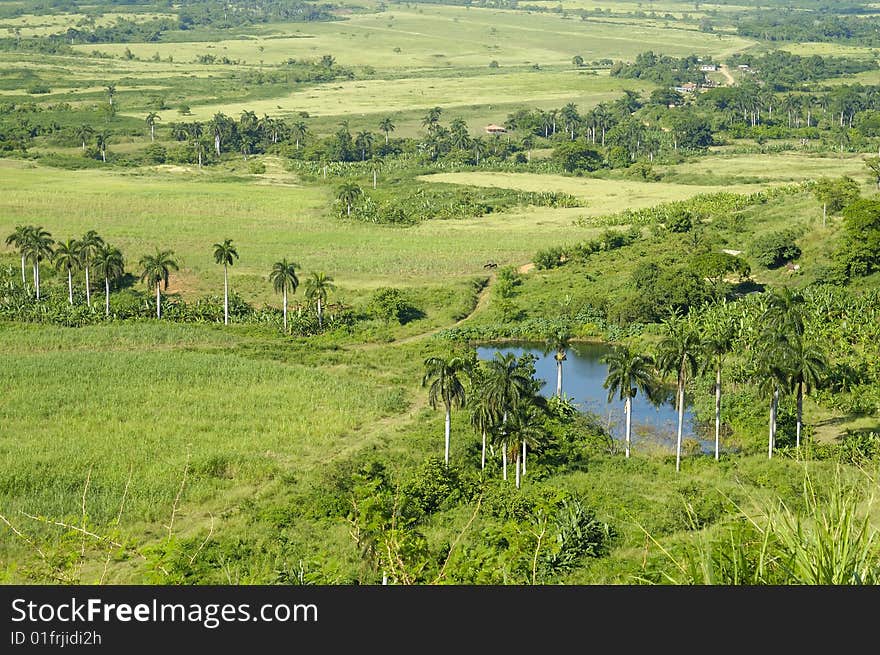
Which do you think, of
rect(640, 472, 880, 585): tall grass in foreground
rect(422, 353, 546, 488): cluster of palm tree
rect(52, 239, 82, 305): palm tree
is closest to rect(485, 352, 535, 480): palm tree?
rect(422, 353, 546, 488): cluster of palm tree

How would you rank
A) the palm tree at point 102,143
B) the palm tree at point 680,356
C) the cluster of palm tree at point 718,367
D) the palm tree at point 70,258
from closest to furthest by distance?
the cluster of palm tree at point 718,367 < the palm tree at point 680,356 < the palm tree at point 70,258 < the palm tree at point 102,143

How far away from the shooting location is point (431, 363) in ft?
144

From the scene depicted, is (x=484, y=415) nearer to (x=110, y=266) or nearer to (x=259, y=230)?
(x=110, y=266)

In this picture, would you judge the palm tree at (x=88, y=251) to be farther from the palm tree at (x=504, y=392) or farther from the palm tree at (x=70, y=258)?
the palm tree at (x=504, y=392)

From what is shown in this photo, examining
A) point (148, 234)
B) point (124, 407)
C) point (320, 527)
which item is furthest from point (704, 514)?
point (148, 234)

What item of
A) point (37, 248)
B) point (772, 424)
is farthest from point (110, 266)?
point (772, 424)

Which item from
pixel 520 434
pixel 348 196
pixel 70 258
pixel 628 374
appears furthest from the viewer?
pixel 348 196

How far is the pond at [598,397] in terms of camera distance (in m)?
49.7

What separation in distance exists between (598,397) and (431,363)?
14683 mm

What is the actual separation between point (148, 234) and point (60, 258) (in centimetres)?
2542

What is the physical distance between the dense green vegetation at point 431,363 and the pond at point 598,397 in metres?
0.51

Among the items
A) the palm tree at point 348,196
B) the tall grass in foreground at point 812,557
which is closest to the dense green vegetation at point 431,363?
the tall grass in foreground at point 812,557

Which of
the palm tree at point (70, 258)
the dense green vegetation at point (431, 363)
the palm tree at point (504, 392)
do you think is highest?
the palm tree at point (504, 392)

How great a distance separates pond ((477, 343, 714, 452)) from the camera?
49688 mm
